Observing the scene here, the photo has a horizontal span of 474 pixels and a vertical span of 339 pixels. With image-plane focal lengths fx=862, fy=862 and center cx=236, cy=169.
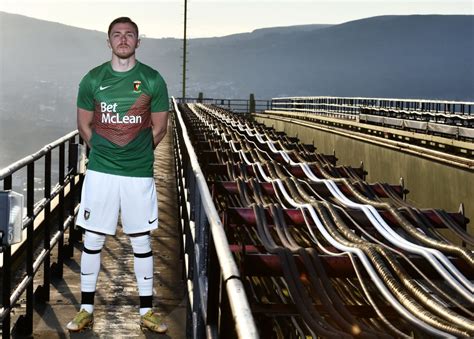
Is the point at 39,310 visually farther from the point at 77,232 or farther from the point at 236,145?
the point at 236,145

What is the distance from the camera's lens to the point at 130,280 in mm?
8766

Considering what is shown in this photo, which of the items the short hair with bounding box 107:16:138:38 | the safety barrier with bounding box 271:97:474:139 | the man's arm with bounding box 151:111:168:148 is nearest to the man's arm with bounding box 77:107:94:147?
the man's arm with bounding box 151:111:168:148

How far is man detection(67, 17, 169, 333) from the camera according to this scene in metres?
6.07

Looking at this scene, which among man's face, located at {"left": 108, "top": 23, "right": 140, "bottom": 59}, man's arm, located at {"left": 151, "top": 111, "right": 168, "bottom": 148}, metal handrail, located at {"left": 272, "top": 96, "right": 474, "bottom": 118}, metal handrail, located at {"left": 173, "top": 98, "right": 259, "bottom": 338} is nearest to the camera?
metal handrail, located at {"left": 173, "top": 98, "right": 259, "bottom": 338}

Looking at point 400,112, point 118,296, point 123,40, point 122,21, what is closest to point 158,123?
point 123,40

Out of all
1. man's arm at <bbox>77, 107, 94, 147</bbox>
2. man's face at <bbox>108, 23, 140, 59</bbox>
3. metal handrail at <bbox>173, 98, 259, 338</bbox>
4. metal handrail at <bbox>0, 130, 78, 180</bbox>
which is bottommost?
metal handrail at <bbox>173, 98, 259, 338</bbox>

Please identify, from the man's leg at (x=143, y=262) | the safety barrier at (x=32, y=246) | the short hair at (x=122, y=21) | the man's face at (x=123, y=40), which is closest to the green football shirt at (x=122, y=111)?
the man's face at (x=123, y=40)

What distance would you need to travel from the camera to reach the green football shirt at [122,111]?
607 centimetres

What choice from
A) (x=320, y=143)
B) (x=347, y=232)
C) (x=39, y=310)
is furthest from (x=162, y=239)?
(x=320, y=143)

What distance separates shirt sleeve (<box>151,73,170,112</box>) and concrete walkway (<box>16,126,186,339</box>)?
1780mm

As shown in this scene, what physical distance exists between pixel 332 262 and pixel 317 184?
4.10 metres

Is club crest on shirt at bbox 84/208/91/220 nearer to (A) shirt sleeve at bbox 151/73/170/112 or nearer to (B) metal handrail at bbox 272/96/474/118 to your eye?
(A) shirt sleeve at bbox 151/73/170/112

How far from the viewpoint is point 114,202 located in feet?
20.5

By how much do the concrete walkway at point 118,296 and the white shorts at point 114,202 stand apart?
0.93 m
